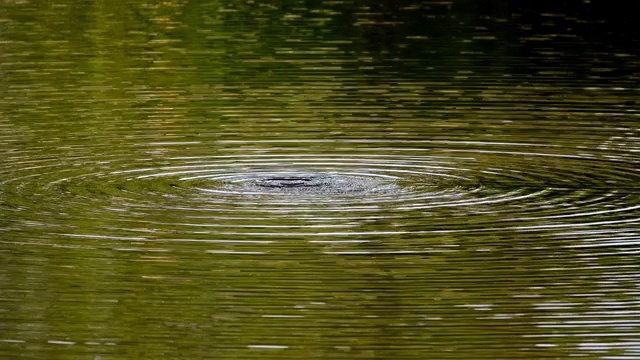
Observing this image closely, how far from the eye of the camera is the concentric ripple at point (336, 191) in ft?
30.5

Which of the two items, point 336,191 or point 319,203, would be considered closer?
point 319,203

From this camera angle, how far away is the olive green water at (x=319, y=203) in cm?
743

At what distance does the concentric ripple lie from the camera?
9.29 metres

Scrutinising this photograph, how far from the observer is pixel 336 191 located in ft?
33.6

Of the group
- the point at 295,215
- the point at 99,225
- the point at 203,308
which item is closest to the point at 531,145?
the point at 295,215

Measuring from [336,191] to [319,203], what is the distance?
1.29ft

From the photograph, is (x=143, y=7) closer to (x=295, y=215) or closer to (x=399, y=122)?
(x=399, y=122)

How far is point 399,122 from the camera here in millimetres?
13102

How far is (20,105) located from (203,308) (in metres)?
6.86

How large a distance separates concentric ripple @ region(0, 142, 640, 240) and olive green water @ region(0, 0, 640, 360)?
0.08ft

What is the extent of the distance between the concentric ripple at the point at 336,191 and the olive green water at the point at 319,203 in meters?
0.03

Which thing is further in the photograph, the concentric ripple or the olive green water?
the concentric ripple

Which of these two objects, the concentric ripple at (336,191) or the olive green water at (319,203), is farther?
the concentric ripple at (336,191)

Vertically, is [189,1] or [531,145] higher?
[531,145]
